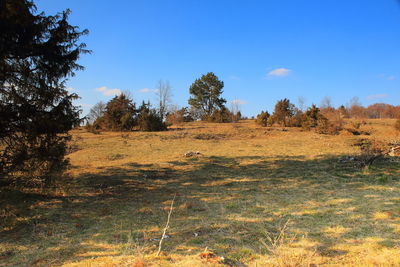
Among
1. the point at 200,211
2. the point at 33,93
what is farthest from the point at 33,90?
the point at 200,211

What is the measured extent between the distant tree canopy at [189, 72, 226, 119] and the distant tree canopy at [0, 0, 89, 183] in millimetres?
46055

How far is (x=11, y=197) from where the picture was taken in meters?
6.86

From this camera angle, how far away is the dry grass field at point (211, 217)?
3879 mm

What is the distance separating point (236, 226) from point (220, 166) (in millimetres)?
6461

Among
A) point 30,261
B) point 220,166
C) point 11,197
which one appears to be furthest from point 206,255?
point 220,166

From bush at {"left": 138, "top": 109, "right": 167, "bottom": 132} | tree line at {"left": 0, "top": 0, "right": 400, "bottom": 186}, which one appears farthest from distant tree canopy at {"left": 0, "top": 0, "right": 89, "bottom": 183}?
bush at {"left": 138, "top": 109, "right": 167, "bottom": 132}

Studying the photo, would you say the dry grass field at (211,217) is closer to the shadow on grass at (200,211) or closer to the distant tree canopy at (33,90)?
the shadow on grass at (200,211)

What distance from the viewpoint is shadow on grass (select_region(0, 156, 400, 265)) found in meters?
4.37

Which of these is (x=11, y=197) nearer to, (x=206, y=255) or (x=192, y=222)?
(x=192, y=222)

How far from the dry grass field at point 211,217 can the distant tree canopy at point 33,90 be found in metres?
1.32

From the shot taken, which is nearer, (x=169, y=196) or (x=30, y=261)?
(x=30, y=261)

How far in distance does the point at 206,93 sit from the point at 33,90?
47995 mm

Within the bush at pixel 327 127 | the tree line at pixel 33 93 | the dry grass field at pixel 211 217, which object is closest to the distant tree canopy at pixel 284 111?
the bush at pixel 327 127

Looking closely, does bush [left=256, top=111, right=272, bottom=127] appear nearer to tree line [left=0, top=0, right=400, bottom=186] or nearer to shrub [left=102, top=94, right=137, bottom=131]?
shrub [left=102, top=94, right=137, bottom=131]
